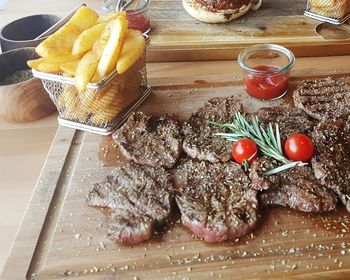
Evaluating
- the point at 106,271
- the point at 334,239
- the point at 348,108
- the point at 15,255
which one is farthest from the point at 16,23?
the point at 334,239

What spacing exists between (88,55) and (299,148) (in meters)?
0.86

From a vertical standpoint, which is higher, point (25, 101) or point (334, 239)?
point (25, 101)

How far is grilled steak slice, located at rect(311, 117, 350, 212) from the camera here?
151cm

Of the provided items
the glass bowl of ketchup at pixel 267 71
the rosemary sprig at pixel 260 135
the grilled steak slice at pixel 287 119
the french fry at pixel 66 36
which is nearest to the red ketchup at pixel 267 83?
the glass bowl of ketchup at pixel 267 71

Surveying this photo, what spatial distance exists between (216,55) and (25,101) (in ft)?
3.25

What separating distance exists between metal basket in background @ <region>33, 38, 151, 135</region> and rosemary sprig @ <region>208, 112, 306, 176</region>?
1.30ft

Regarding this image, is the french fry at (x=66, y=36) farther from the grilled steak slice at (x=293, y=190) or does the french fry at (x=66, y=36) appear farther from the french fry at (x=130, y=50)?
the grilled steak slice at (x=293, y=190)

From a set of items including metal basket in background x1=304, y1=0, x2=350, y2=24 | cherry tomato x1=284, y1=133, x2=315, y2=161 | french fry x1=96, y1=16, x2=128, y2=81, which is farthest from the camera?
metal basket in background x1=304, y1=0, x2=350, y2=24

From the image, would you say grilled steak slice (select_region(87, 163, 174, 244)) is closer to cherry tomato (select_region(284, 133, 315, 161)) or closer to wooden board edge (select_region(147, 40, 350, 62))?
cherry tomato (select_region(284, 133, 315, 161))

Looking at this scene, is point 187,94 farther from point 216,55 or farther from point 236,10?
point 236,10

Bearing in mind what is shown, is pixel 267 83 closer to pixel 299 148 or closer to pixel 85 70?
pixel 299 148

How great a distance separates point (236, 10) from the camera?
249 centimetres

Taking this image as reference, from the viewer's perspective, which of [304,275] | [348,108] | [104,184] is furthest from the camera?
[348,108]

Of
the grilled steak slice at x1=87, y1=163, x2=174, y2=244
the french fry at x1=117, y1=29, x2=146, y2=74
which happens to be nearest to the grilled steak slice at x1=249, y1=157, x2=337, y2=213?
the grilled steak slice at x1=87, y1=163, x2=174, y2=244
